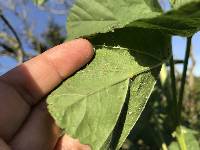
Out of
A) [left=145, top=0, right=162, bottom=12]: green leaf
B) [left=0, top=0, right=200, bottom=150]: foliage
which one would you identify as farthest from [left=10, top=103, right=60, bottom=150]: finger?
[left=145, top=0, right=162, bottom=12]: green leaf

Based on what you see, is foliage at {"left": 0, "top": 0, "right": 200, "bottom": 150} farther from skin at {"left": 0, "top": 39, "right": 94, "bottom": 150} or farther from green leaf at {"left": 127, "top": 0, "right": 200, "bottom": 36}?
skin at {"left": 0, "top": 39, "right": 94, "bottom": 150}

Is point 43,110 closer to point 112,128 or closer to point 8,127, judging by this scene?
point 8,127

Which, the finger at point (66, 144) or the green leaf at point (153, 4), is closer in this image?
the green leaf at point (153, 4)

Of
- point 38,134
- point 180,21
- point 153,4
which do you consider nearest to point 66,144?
point 38,134

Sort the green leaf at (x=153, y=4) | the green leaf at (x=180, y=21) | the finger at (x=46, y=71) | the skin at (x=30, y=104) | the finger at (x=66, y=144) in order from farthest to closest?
the finger at (x=66, y=144)
the skin at (x=30, y=104)
the finger at (x=46, y=71)
the green leaf at (x=153, y=4)
the green leaf at (x=180, y=21)

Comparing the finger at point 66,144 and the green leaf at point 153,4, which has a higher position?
the green leaf at point 153,4

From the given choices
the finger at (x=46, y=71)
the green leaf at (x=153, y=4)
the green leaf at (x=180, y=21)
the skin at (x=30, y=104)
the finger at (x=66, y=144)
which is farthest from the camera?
the finger at (x=66, y=144)

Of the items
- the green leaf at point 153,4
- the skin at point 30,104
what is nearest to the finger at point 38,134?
the skin at point 30,104

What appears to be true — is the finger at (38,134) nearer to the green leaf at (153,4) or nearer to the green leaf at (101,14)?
the green leaf at (101,14)

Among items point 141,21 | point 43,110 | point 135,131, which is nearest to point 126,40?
point 141,21

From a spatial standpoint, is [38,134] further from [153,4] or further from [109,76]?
[153,4]
